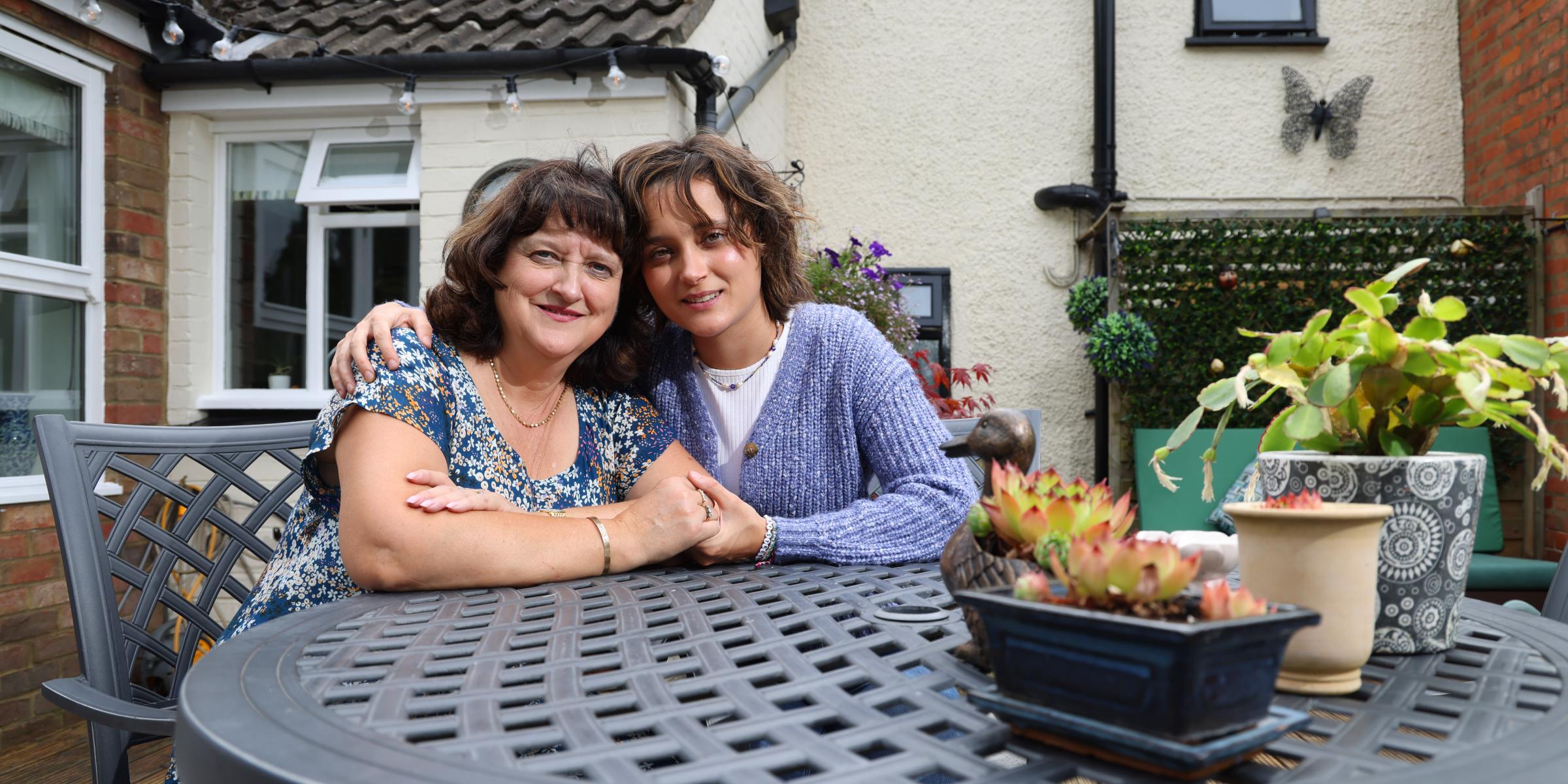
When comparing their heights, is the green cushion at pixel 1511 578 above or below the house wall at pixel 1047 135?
below

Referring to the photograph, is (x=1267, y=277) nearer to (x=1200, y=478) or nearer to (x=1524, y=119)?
(x=1200, y=478)

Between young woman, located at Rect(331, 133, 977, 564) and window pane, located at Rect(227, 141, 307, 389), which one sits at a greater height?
window pane, located at Rect(227, 141, 307, 389)

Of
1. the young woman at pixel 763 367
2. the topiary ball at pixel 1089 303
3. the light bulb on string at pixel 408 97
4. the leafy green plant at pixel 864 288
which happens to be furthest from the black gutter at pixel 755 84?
the young woman at pixel 763 367

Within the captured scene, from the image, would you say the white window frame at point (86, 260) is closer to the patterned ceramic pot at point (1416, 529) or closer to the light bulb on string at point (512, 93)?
the light bulb on string at point (512, 93)

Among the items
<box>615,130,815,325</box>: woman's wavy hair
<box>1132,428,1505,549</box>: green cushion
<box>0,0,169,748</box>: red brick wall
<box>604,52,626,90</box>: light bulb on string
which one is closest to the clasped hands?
<box>615,130,815,325</box>: woman's wavy hair

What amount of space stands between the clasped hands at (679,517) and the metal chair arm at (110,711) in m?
0.43

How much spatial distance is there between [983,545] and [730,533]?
64 cm

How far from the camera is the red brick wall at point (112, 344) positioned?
11.0 feet

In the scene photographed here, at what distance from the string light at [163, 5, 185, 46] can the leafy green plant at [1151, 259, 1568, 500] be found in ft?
14.7

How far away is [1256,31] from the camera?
5734 millimetres

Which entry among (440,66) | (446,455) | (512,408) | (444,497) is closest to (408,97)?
(440,66)

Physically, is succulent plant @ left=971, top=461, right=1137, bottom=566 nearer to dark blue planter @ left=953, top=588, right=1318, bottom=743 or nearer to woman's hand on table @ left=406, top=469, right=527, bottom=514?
dark blue planter @ left=953, top=588, right=1318, bottom=743

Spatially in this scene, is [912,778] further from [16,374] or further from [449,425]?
[16,374]

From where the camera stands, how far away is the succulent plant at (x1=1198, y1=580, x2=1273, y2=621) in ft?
1.85
